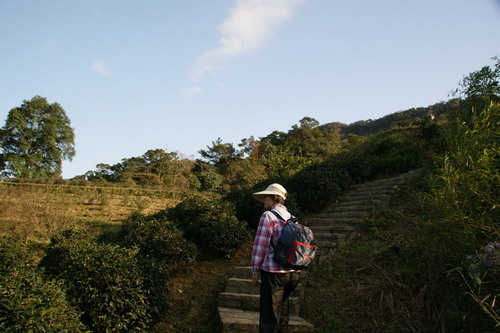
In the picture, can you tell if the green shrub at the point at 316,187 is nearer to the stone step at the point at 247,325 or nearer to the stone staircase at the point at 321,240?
the stone staircase at the point at 321,240

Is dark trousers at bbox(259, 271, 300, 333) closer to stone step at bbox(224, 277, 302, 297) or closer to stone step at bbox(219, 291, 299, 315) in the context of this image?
stone step at bbox(219, 291, 299, 315)

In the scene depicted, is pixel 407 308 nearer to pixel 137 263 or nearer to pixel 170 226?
pixel 137 263

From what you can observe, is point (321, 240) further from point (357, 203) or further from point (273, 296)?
point (273, 296)

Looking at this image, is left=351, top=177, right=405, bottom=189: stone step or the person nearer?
the person

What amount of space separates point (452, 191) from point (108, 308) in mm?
3770

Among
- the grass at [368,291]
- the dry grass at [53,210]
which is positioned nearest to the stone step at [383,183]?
the grass at [368,291]

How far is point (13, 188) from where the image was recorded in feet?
50.0

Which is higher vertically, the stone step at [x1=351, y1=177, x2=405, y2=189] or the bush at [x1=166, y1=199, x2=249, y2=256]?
the stone step at [x1=351, y1=177, x2=405, y2=189]

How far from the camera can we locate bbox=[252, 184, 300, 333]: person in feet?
10.2

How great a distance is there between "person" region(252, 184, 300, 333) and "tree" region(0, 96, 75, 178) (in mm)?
31372

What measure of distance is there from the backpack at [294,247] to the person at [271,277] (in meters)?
0.09

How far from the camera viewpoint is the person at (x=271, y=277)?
123 inches

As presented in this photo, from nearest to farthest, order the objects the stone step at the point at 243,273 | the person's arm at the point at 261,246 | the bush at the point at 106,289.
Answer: the person's arm at the point at 261,246 → the bush at the point at 106,289 → the stone step at the point at 243,273

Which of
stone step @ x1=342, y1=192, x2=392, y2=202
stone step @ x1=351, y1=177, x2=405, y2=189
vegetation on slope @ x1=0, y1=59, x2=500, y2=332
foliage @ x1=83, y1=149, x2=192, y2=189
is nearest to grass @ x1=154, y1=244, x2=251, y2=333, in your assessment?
vegetation on slope @ x1=0, y1=59, x2=500, y2=332
